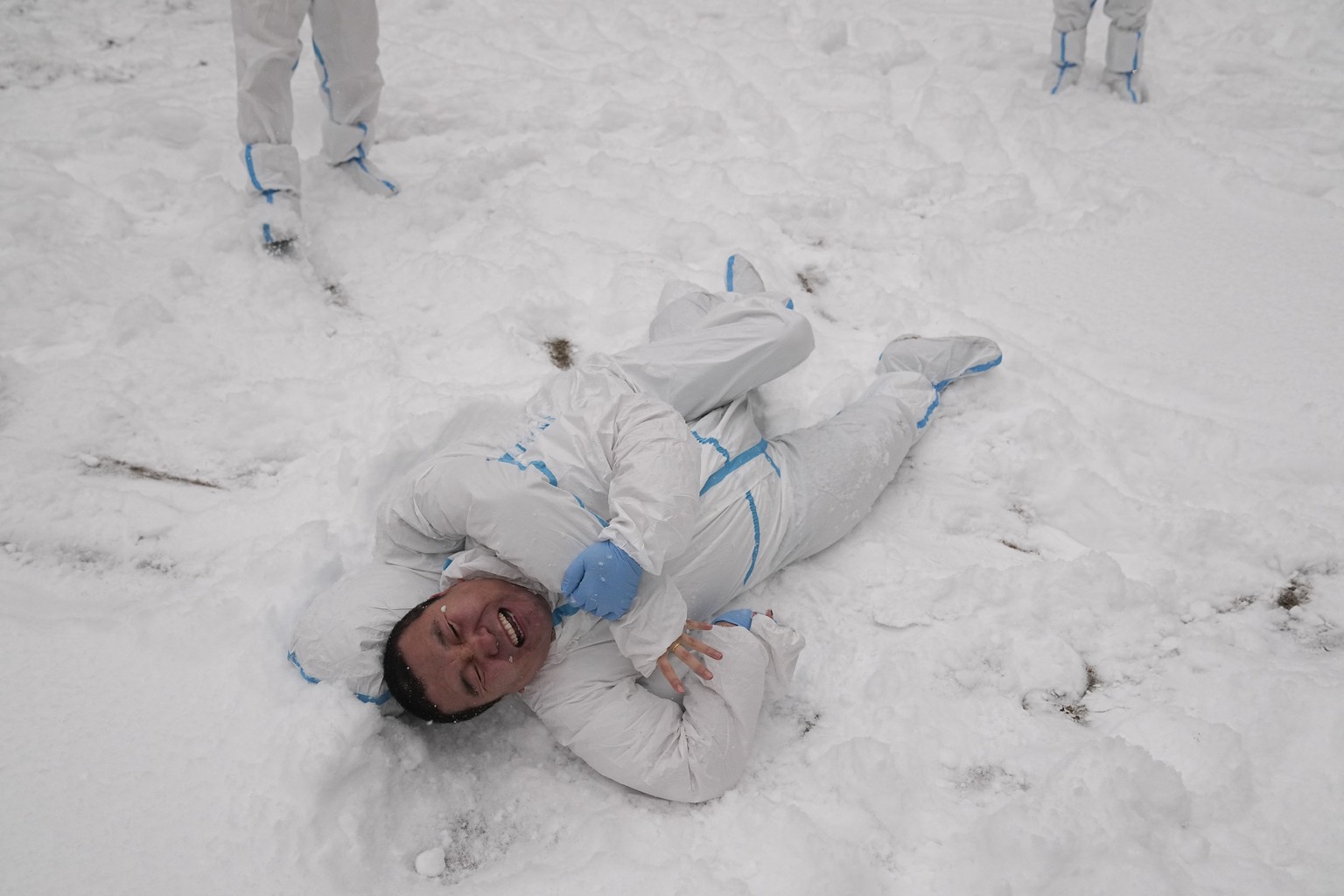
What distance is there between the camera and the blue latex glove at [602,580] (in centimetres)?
174

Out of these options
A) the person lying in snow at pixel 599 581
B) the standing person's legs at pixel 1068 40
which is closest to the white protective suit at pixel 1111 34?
the standing person's legs at pixel 1068 40

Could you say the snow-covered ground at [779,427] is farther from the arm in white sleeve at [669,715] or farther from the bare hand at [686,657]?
the bare hand at [686,657]

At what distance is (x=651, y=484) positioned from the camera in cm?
182

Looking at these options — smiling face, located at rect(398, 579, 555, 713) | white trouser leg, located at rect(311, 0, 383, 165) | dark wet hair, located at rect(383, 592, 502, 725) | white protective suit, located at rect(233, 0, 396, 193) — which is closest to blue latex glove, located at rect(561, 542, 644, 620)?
smiling face, located at rect(398, 579, 555, 713)

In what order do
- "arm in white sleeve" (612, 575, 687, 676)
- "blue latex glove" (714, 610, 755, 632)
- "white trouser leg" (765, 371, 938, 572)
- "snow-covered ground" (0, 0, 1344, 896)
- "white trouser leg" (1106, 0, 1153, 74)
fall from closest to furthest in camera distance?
"snow-covered ground" (0, 0, 1344, 896) < "arm in white sleeve" (612, 575, 687, 676) < "blue latex glove" (714, 610, 755, 632) < "white trouser leg" (765, 371, 938, 572) < "white trouser leg" (1106, 0, 1153, 74)

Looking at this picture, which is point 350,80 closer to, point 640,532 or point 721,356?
A: point 721,356

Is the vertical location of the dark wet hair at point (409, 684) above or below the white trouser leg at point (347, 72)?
below

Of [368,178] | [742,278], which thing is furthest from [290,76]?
[742,278]

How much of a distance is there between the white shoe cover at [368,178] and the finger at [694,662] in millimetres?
2277

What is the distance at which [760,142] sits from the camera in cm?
369

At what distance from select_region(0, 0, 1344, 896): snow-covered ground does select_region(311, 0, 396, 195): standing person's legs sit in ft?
0.65

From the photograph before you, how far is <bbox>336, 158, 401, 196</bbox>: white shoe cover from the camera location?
10.8ft

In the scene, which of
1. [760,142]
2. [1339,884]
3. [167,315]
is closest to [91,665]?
[167,315]

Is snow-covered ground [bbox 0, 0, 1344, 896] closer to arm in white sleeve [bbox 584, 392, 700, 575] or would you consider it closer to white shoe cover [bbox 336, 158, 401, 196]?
white shoe cover [bbox 336, 158, 401, 196]
